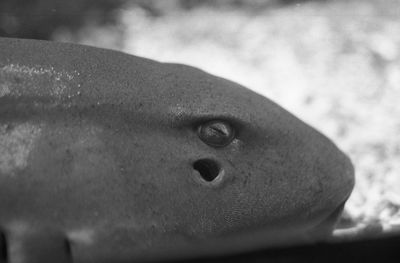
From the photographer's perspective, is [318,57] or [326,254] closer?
[326,254]

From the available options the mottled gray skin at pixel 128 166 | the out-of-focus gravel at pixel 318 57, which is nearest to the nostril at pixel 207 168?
the mottled gray skin at pixel 128 166

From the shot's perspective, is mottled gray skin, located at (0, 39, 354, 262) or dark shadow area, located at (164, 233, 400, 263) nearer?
dark shadow area, located at (164, 233, 400, 263)

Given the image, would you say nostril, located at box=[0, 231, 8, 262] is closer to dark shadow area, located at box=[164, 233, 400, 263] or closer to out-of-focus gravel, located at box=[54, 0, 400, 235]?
dark shadow area, located at box=[164, 233, 400, 263]

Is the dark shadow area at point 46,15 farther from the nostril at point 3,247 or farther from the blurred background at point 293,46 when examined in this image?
the nostril at point 3,247

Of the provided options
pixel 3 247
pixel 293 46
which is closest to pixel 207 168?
pixel 3 247

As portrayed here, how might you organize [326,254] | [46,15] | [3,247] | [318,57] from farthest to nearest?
[46,15], [318,57], [3,247], [326,254]

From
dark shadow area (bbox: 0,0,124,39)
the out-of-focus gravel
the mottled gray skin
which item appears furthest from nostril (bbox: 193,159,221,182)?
dark shadow area (bbox: 0,0,124,39)

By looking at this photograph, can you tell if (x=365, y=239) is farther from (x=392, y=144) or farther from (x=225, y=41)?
(x=225, y=41)

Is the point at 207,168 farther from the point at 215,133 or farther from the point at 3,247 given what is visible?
the point at 3,247
